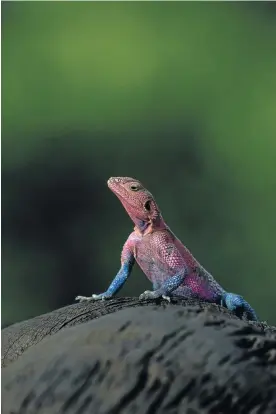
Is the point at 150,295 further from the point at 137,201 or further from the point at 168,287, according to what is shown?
the point at 137,201

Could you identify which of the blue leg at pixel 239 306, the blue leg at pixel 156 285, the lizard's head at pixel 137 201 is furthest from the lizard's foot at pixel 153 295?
the lizard's head at pixel 137 201

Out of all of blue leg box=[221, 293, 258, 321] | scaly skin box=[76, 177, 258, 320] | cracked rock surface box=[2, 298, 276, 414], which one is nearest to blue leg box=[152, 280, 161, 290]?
scaly skin box=[76, 177, 258, 320]

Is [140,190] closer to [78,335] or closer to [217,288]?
[217,288]

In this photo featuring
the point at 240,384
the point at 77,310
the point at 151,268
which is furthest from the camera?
the point at 151,268

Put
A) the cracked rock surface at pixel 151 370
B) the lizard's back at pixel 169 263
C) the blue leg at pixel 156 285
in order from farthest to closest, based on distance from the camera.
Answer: the lizard's back at pixel 169 263 < the blue leg at pixel 156 285 < the cracked rock surface at pixel 151 370

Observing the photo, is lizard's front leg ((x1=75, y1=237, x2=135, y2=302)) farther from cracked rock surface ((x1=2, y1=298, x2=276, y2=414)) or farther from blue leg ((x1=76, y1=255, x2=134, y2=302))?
cracked rock surface ((x1=2, y1=298, x2=276, y2=414))

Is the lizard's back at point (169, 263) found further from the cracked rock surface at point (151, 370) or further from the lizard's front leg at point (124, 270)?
the cracked rock surface at point (151, 370)

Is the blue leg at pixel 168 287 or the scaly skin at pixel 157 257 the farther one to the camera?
the scaly skin at pixel 157 257

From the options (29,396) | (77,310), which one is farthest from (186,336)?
(77,310)
